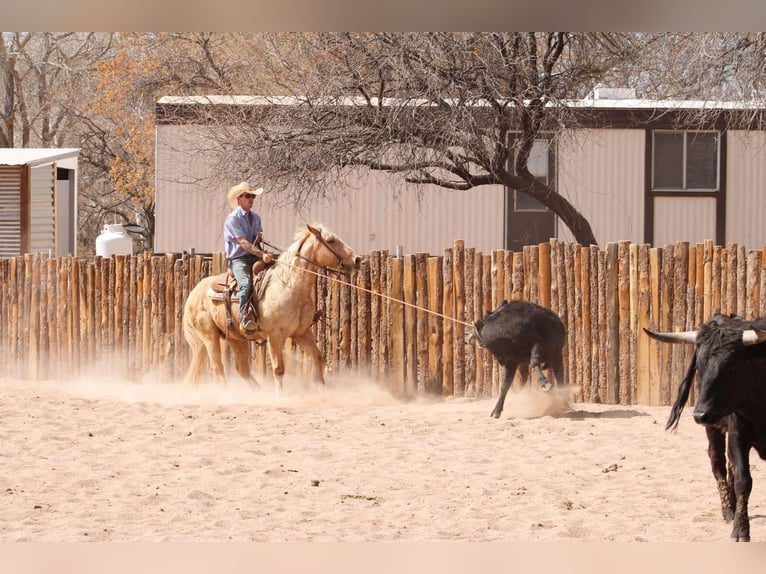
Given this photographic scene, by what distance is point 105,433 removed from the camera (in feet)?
28.9

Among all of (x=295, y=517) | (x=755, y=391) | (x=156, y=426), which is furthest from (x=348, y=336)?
(x=755, y=391)

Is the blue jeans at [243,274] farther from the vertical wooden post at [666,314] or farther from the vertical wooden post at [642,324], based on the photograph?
the vertical wooden post at [666,314]

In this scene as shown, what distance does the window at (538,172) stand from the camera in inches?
699

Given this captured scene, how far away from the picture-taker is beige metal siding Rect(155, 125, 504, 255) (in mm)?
17406

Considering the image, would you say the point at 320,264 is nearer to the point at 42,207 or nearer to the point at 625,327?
the point at 625,327

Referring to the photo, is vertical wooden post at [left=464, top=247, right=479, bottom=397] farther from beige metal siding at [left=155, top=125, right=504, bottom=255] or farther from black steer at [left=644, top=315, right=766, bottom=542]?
beige metal siding at [left=155, top=125, right=504, bottom=255]

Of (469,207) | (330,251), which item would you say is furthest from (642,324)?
(469,207)

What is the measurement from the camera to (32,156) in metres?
21.3

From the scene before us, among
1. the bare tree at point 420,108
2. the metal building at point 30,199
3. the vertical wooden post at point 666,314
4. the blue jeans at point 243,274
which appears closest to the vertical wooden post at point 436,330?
the blue jeans at point 243,274

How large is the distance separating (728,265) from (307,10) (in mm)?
6429

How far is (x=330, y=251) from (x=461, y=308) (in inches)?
61.9

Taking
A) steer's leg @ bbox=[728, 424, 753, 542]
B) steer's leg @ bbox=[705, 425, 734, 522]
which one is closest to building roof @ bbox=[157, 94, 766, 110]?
steer's leg @ bbox=[705, 425, 734, 522]

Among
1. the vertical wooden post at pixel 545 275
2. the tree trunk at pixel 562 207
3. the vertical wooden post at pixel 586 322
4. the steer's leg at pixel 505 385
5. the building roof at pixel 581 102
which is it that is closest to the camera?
the steer's leg at pixel 505 385

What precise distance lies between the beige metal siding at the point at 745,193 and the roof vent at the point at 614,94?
1.79m
